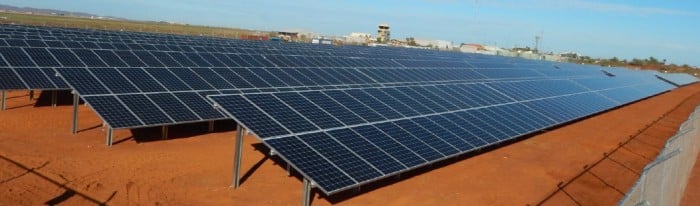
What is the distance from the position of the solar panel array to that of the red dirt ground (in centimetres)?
113

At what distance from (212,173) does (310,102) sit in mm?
3910

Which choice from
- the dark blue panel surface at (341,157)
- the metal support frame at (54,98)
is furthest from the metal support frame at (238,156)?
A: the metal support frame at (54,98)

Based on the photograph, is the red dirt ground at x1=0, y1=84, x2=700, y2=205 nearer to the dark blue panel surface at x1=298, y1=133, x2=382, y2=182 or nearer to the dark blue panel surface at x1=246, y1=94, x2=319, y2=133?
the dark blue panel surface at x1=298, y1=133, x2=382, y2=182

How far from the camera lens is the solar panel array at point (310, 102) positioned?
13805 millimetres

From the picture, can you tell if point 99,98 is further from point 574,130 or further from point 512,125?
point 574,130

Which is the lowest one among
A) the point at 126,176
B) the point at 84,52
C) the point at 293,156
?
the point at 126,176

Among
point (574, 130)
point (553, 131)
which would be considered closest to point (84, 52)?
point (553, 131)

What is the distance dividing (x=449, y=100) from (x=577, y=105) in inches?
661

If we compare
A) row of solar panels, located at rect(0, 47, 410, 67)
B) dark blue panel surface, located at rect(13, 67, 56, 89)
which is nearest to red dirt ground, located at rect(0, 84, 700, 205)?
dark blue panel surface, located at rect(13, 67, 56, 89)

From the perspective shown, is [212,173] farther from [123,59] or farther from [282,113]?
[123,59]

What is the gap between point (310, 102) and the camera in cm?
1659

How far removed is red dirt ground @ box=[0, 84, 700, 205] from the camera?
547 inches

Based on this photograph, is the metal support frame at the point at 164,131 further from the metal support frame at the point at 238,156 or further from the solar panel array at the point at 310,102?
the metal support frame at the point at 238,156

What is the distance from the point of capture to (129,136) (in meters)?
20.1
